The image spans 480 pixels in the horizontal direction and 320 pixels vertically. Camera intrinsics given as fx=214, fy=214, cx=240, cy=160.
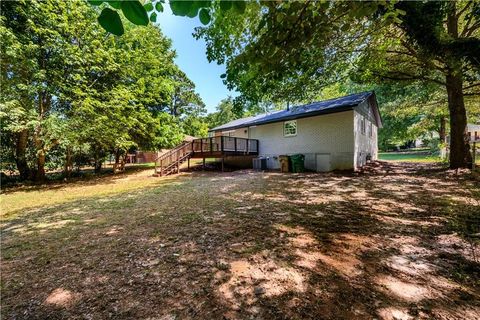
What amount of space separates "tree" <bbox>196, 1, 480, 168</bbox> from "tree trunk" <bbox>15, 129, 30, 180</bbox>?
1258 centimetres

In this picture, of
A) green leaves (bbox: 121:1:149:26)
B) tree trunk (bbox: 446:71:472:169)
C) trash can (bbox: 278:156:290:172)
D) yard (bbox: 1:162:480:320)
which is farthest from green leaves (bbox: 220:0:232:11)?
trash can (bbox: 278:156:290:172)

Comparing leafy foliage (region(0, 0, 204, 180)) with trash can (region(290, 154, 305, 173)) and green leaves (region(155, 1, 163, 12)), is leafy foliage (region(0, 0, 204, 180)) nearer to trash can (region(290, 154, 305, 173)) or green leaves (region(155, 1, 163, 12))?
trash can (region(290, 154, 305, 173))

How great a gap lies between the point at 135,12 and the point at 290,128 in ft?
45.2

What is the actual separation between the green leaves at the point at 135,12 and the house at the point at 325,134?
1167 cm

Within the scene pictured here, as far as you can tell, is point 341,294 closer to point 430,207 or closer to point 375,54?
point 430,207

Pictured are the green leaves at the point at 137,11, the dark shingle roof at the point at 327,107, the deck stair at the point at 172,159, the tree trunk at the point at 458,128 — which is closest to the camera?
the green leaves at the point at 137,11

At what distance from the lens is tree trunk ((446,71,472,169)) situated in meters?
8.35

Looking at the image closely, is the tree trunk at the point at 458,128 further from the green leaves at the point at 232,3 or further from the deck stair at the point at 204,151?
the green leaves at the point at 232,3

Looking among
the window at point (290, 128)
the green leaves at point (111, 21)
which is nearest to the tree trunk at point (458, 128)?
the window at point (290, 128)

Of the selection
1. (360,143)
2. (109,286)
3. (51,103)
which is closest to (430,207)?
(109,286)

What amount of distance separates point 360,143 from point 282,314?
12.7 metres

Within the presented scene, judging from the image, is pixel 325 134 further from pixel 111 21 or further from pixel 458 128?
pixel 111 21

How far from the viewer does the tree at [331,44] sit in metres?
2.88

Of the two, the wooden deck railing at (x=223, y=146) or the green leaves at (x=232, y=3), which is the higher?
the green leaves at (x=232, y=3)
